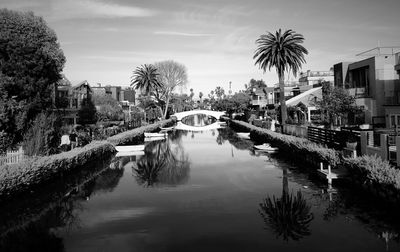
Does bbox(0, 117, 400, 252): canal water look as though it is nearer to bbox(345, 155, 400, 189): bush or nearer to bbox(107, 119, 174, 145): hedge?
bbox(345, 155, 400, 189): bush

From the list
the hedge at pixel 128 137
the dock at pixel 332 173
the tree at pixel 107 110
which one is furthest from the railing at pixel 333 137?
the tree at pixel 107 110

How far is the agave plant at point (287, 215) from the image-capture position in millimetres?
14141

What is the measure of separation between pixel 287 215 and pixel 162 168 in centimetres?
1684

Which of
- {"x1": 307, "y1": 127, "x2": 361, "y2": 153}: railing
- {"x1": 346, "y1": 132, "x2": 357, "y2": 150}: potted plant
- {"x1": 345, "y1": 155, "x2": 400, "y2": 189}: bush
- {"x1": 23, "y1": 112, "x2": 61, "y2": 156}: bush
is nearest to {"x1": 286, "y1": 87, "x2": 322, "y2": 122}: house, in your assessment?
{"x1": 307, "y1": 127, "x2": 361, "y2": 153}: railing

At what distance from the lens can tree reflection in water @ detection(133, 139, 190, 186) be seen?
85.2 ft

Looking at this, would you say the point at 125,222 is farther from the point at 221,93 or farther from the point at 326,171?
the point at 221,93

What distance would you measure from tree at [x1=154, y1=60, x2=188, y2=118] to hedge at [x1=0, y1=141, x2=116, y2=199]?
7296cm

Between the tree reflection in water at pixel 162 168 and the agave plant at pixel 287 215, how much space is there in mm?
8315

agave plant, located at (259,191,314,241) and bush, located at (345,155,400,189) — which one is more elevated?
bush, located at (345,155,400,189)

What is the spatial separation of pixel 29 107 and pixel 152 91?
221ft

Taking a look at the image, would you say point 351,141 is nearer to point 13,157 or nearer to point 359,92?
point 13,157

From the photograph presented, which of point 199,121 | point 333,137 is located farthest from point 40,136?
point 199,121

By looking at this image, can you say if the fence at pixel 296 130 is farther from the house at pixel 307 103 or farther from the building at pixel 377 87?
the house at pixel 307 103

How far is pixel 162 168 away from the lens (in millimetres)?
31578
